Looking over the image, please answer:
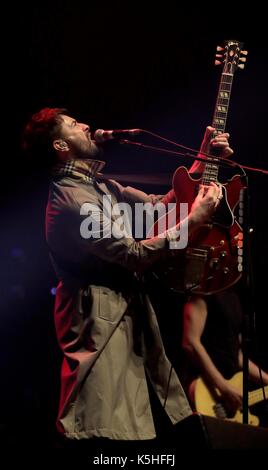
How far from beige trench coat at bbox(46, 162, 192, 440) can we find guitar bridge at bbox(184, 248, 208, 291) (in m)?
0.28

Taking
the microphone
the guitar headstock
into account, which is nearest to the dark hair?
the microphone

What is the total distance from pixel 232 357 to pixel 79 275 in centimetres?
203

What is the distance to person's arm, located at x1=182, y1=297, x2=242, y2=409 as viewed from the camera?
178 inches

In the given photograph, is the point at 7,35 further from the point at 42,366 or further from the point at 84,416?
the point at 84,416

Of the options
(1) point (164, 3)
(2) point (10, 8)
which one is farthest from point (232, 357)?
(2) point (10, 8)

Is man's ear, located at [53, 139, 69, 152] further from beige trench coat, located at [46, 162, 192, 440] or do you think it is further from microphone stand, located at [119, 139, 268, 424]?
microphone stand, located at [119, 139, 268, 424]

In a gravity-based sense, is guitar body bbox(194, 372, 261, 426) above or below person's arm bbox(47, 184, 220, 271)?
below

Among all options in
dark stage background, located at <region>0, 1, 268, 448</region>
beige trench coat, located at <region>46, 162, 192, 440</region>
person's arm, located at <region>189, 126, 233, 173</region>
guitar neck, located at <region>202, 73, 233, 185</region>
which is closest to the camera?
beige trench coat, located at <region>46, 162, 192, 440</region>

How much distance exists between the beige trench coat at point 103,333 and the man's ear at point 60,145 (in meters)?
0.30

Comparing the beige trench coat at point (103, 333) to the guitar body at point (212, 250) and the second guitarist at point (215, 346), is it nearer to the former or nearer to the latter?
the guitar body at point (212, 250)

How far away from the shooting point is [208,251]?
3.38 metres

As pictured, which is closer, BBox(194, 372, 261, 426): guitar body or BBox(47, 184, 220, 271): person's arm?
BBox(47, 184, 220, 271): person's arm

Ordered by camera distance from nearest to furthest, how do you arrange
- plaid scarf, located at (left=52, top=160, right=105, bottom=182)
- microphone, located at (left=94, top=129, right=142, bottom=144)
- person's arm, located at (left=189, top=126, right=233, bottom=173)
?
microphone, located at (left=94, top=129, right=142, bottom=144) < plaid scarf, located at (left=52, top=160, right=105, bottom=182) < person's arm, located at (left=189, top=126, right=233, bottom=173)

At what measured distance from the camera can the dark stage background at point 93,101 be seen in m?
4.94
